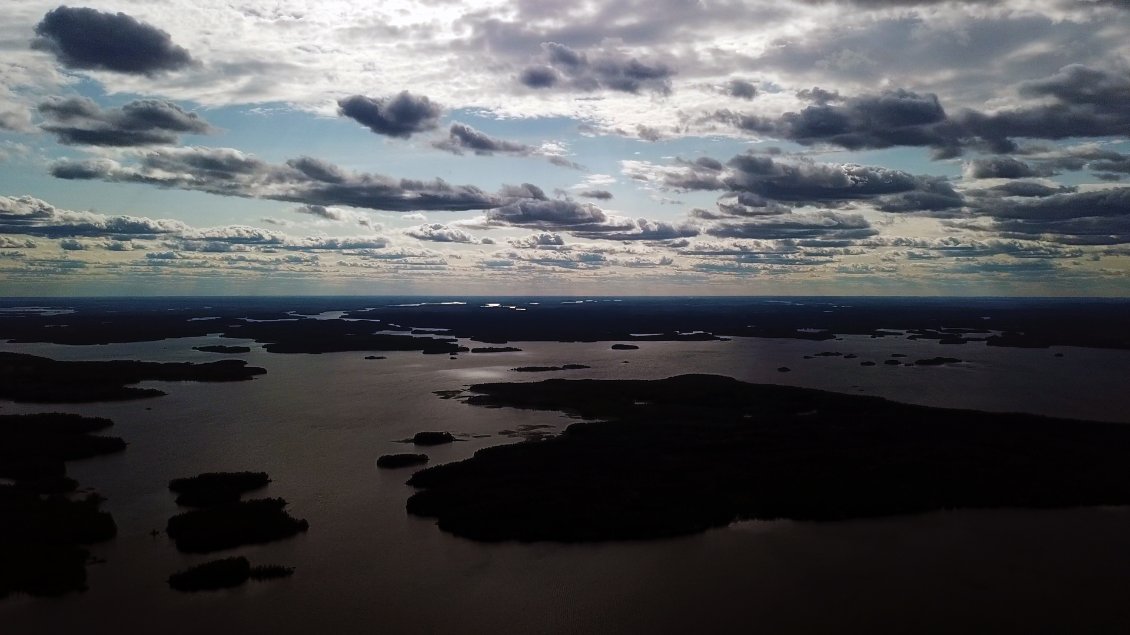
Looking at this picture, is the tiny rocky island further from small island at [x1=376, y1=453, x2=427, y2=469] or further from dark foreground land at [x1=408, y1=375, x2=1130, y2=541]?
small island at [x1=376, y1=453, x2=427, y2=469]

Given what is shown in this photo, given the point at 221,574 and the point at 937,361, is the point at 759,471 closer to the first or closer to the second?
the point at 221,574

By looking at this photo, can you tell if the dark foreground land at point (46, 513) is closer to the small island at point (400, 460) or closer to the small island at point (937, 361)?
the small island at point (400, 460)

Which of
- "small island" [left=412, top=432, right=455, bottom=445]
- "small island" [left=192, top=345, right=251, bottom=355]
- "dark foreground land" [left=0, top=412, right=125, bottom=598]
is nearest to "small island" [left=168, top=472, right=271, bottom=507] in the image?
"dark foreground land" [left=0, top=412, right=125, bottom=598]

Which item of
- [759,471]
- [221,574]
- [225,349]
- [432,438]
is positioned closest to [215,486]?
[221,574]

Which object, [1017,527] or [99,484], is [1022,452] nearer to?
[1017,527]

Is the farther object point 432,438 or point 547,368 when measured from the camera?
point 547,368

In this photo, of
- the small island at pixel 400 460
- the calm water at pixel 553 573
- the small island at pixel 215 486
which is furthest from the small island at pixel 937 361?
the small island at pixel 215 486

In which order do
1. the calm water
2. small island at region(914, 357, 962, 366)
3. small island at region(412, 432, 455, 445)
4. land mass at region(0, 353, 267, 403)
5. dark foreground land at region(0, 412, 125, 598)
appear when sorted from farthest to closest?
small island at region(914, 357, 962, 366)
land mass at region(0, 353, 267, 403)
small island at region(412, 432, 455, 445)
dark foreground land at region(0, 412, 125, 598)
the calm water
